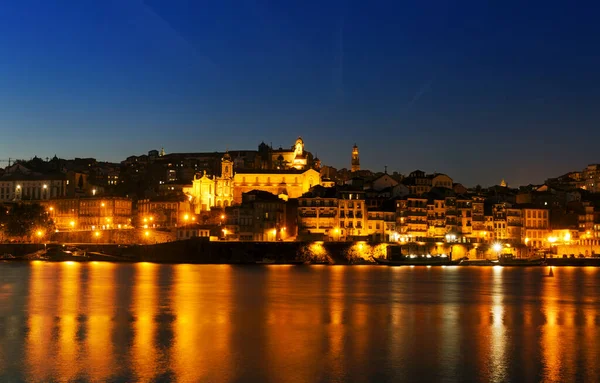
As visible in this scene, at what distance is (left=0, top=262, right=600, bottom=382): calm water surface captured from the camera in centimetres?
2098

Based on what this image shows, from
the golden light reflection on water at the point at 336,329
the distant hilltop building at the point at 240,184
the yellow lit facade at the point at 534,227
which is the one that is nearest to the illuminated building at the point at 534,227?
the yellow lit facade at the point at 534,227

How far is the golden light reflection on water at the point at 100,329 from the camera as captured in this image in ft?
68.8

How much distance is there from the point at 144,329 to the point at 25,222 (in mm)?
55553

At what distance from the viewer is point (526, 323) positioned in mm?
31406

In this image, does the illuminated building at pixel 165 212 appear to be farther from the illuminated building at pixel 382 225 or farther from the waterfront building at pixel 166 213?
the illuminated building at pixel 382 225

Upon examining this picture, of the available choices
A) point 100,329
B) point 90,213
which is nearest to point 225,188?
point 90,213

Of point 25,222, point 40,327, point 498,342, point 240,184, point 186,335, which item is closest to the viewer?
point 498,342

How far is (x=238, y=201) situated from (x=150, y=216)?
42.2 ft

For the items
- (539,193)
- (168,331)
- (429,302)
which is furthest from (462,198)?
(168,331)

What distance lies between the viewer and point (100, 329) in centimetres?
2811

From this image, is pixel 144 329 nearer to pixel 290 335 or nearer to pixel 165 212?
pixel 290 335

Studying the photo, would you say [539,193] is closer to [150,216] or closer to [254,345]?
[150,216]

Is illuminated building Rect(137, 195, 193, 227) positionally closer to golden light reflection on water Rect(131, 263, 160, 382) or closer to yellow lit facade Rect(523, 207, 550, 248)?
golden light reflection on water Rect(131, 263, 160, 382)

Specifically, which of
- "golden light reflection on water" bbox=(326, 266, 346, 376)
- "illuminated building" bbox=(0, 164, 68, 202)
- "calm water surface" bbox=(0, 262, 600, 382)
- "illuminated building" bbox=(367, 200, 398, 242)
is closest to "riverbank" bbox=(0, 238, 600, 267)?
"illuminated building" bbox=(367, 200, 398, 242)
